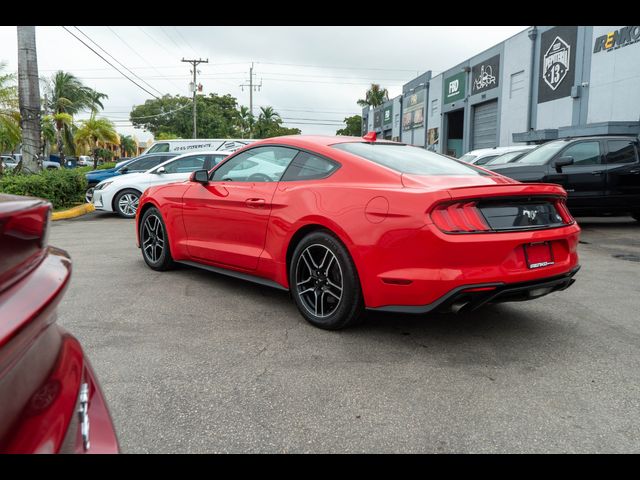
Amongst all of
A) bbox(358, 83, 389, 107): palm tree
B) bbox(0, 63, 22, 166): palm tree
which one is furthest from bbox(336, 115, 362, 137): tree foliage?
bbox(0, 63, 22, 166): palm tree

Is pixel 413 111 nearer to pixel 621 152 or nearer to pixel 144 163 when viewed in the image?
pixel 144 163

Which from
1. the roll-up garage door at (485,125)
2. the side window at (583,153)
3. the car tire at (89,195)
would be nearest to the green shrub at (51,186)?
the car tire at (89,195)

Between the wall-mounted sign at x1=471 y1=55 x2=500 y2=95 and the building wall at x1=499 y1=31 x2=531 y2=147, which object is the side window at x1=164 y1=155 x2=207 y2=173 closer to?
the building wall at x1=499 y1=31 x2=531 y2=147

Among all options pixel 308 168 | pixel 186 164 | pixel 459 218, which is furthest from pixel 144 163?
pixel 459 218

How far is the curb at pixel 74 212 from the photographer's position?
11930mm

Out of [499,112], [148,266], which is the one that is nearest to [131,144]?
[499,112]

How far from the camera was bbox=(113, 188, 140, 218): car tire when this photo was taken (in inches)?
A: 473

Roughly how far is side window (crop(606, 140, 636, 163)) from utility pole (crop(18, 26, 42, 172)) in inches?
504

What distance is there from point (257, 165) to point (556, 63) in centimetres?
2098

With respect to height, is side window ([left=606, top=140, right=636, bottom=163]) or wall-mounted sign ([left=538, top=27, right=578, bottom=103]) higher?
wall-mounted sign ([left=538, top=27, right=578, bottom=103])

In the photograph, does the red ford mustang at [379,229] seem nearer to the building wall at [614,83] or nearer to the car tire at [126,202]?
the car tire at [126,202]
